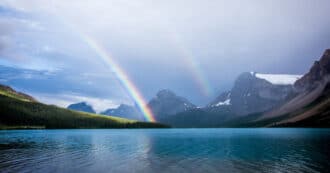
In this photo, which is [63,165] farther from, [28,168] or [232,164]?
[232,164]

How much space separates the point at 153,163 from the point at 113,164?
765 centimetres

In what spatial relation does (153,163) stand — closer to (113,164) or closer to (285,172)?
(113,164)

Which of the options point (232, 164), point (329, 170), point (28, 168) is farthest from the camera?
point (232, 164)

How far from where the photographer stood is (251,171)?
47438mm

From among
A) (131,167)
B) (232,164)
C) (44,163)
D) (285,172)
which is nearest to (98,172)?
(131,167)

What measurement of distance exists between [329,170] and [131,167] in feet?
105

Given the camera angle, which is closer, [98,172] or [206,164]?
[98,172]

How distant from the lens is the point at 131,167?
53.3 metres

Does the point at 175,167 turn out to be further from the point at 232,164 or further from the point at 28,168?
the point at 28,168

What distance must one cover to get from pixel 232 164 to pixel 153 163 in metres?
15.0

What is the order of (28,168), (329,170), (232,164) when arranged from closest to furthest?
(329,170)
(28,168)
(232,164)

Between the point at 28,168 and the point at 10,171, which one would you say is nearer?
the point at 10,171

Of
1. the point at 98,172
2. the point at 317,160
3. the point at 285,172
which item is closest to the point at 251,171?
the point at 285,172

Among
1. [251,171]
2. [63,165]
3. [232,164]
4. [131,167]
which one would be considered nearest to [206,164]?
[232,164]
